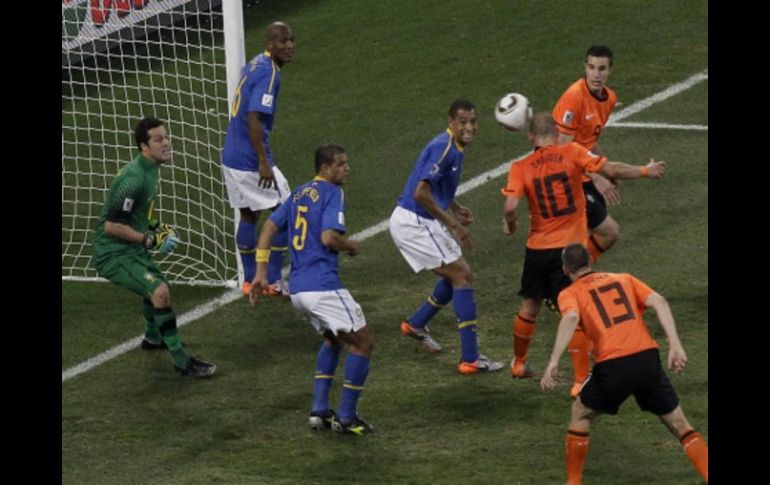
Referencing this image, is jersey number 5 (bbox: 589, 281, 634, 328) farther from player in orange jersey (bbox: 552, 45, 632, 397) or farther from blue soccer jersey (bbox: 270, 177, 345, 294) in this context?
player in orange jersey (bbox: 552, 45, 632, 397)

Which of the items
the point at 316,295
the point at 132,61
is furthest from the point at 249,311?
the point at 132,61

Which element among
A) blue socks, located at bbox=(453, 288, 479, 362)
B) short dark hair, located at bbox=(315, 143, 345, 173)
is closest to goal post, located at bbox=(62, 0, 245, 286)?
blue socks, located at bbox=(453, 288, 479, 362)

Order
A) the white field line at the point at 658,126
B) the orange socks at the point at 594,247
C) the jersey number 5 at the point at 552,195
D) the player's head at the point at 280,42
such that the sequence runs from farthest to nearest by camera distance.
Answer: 1. the white field line at the point at 658,126
2. the player's head at the point at 280,42
3. the orange socks at the point at 594,247
4. the jersey number 5 at the point at 552,195

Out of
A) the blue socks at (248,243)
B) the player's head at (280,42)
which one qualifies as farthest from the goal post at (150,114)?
the player's head at (280,42)

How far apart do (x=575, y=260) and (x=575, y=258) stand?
0.6 inches

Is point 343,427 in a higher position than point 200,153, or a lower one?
lower

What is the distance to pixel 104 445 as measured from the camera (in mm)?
13859

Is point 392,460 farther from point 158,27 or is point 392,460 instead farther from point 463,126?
point 158,27

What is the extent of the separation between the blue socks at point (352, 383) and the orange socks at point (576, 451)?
1968 mm

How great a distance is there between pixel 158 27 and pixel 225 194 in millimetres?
2075

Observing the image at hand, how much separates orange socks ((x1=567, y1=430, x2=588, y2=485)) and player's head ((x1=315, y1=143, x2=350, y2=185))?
2897 mm

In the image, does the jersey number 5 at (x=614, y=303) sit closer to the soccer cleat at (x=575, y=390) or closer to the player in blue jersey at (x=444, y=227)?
the soccer cleat at (x=575, y=390)

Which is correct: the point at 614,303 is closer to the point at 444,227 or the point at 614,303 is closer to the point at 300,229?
the point at 300,229

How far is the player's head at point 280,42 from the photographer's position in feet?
54.0
